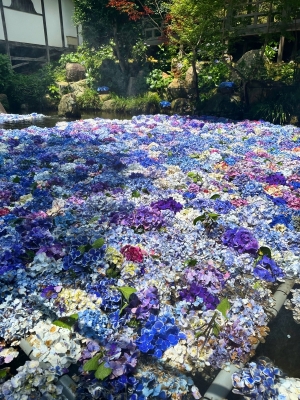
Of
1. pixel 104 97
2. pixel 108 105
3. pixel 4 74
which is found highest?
pixel 4 74

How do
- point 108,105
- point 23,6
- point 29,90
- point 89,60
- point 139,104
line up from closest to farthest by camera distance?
point 139,104, point 108,105, point 29,90, point 89,60, point 23,6

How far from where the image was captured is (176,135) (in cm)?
757

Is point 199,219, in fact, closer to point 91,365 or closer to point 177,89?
point 91,365

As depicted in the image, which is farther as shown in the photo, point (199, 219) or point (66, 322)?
point (199, 219)

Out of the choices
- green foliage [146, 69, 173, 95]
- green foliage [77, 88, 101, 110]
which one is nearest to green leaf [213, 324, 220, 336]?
green foliage [146, 69, 173, 95]

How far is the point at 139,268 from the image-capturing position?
276cm

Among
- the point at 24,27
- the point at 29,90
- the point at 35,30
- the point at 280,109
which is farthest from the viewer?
the point at 35,30

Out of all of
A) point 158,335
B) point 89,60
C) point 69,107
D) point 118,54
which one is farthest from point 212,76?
point 158,335

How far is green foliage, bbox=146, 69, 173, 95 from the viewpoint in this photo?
14.3 meters

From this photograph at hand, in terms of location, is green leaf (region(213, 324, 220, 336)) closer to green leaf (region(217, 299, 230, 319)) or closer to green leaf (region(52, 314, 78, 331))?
green leaf (region(217, 299, 230, 319))

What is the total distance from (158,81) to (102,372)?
46.5ft

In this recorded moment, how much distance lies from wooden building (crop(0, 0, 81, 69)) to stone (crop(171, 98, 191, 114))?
31.8 feet

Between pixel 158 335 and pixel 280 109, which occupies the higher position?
pixel 280 109

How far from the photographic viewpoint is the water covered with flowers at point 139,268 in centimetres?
204
